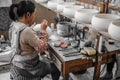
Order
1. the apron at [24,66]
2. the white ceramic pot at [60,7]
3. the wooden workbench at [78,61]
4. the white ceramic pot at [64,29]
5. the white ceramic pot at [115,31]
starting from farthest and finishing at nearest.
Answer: the white ceramic pot at [64,29]
the white ceramic pot at [60,7]
the apron at [24,66]
the wooden workbench at [78,61]
the white ceramic pot at [115,31]

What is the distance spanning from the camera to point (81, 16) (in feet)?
4.99

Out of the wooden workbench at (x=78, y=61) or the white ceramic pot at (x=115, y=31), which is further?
the wooden workbench at (x=78, y=61)

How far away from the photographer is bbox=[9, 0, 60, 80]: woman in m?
1.79

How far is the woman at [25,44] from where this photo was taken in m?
1.79

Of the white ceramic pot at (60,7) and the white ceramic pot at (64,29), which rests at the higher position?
the white ceramic pot at (60,7)

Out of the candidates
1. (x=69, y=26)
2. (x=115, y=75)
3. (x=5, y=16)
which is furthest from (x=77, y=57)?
(x=5, y=16)

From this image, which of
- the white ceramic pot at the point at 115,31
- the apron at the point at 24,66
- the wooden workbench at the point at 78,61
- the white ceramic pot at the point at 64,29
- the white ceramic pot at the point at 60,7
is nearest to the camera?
the white ceramic pot at the point at 115,31

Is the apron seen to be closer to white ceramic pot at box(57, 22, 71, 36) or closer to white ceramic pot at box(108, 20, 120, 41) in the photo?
white ceramic pot at box(57, 22, 71, 36)

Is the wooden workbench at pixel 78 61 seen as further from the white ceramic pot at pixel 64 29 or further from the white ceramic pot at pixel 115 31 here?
the white ceramic pot at pixel 115 31

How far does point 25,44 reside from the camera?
1.83 meters

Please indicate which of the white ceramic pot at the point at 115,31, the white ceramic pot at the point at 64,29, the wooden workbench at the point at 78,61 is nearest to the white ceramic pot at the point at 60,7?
the white ceramic pot at the point at 64,29

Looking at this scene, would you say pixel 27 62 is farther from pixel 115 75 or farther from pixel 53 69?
pixel 115 75

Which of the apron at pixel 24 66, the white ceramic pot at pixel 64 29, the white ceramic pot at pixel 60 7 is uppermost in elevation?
the white ceramic pot at pixel 60 7

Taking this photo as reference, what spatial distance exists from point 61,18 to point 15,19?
111cm
